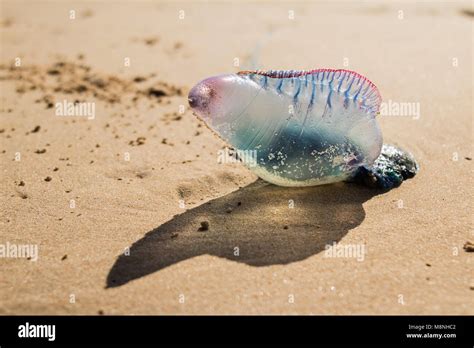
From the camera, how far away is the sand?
3320mm

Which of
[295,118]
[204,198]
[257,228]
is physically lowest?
[257,228]

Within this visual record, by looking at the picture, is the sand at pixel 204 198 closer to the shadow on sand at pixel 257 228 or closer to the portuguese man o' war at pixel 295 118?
the shadow on sand at pixel 257 228

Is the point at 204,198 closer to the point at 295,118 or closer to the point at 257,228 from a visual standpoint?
the point at 257,228

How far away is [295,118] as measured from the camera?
381cm

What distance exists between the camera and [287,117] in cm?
379

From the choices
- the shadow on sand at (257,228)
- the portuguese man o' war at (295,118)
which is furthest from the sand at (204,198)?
the portuguese man o' war at (295,118)

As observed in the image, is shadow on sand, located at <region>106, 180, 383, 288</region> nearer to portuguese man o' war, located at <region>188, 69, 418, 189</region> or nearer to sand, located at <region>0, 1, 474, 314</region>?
sand, located at <region>0, 1, 474, 314</region>

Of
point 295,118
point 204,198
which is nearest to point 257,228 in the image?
point 204,198

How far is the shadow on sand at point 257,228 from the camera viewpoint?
3564 millimetres

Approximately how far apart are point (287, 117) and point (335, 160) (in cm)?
47

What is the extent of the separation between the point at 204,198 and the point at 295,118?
0.93 meters

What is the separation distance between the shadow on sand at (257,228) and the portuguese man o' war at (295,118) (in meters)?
0.18

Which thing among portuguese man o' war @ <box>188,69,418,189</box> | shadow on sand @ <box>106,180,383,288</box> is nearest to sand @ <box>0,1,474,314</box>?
shadow on sand @ <box>106,180,383,288</box>
